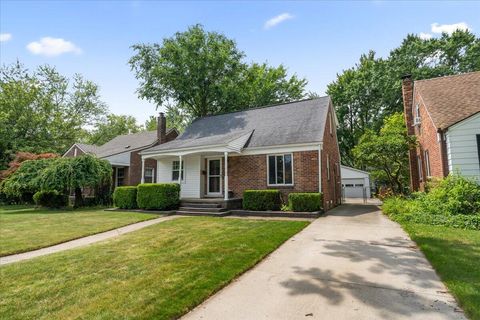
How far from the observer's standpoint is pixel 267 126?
1556 centimetres

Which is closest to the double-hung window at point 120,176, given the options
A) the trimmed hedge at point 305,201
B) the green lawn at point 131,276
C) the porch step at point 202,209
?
the porch step at point 202,209

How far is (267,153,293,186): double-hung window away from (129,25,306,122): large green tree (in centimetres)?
1425

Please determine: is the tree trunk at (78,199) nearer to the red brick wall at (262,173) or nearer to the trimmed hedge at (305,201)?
the red brick wall at (262,173)

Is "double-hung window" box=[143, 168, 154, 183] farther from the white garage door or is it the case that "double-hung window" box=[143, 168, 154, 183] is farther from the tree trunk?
the white garage door

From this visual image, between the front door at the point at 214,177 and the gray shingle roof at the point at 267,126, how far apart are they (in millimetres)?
1376

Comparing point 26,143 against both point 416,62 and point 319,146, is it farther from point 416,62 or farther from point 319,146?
point 416,62

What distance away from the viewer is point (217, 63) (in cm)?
2591

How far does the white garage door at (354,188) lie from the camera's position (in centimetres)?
3036

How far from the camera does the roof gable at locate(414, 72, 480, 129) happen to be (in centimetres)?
1130

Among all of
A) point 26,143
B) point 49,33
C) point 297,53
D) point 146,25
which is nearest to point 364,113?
point 297,53

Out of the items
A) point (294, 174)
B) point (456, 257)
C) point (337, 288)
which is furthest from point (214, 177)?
point (337, 288)

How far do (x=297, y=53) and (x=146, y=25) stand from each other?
741 cm

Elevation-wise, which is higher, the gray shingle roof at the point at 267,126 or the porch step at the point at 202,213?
the gray shingle roof at the point at 267,126

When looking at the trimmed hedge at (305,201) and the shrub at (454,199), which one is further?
the trimmed hedge at (305,201)
